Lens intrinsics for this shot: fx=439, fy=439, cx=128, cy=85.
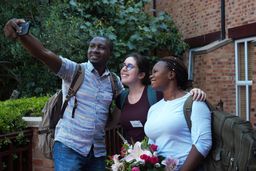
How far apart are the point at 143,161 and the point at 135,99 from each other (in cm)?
87

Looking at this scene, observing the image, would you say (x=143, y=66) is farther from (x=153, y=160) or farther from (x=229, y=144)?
(x=229, y=144)

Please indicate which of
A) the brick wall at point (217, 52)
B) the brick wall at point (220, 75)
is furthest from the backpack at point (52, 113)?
the brick wall at point (220, 75)

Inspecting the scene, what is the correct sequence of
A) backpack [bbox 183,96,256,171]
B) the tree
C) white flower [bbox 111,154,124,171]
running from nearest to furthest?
1. backpack [bbox 183,96,256,171]
2. white flower [bbox 111,154,124,171]
3. the tree

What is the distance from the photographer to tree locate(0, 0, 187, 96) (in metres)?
10.2

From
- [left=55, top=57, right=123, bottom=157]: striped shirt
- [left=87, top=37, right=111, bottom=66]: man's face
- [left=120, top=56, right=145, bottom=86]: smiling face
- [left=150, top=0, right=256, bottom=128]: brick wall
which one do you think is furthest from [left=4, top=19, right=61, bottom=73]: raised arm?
[left=150, top=0, right=256, bottom=128]: brick wall

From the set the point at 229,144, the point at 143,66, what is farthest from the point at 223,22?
the point at 229,144

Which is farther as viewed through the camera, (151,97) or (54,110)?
(54,110)

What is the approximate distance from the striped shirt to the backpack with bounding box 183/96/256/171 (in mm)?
1016

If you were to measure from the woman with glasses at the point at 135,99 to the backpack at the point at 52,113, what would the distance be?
16.5 inches

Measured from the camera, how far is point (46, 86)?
1087 centimetres

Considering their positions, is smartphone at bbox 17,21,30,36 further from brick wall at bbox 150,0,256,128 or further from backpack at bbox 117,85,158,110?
brick wall at bbox 150,0,256,128

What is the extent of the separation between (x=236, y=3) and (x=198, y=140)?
840cm

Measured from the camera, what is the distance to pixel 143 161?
298 cm

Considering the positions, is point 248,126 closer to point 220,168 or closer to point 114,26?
point 220,168
